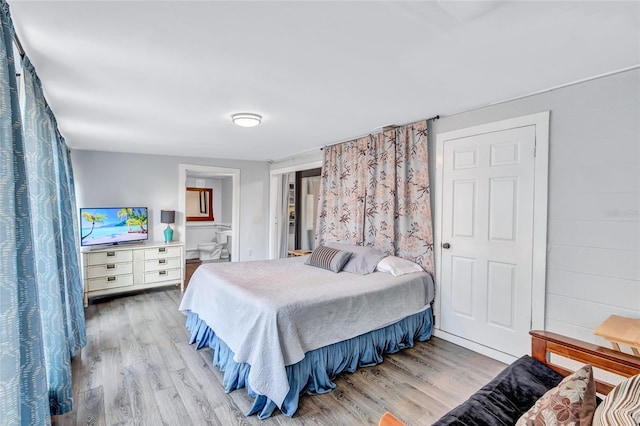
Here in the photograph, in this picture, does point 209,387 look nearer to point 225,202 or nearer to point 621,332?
point 621,332

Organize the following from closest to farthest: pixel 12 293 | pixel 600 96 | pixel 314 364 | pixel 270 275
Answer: pixel 12 293, pixel 600 96, pixel 314 364, pixel 270 275

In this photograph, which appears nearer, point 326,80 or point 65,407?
point 65,407

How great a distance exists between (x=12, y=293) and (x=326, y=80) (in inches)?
79.9

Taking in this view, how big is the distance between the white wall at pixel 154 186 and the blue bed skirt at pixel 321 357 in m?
2.83

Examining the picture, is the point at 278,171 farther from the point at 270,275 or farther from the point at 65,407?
the point at 65,407

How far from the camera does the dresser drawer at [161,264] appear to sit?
4840mm

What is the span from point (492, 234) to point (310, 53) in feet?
7.29

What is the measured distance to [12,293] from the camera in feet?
3.66

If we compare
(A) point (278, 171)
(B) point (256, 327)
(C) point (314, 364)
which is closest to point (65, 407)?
(B) point (256, 327)

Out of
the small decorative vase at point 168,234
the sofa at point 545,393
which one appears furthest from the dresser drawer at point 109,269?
the sofa at point 545,393

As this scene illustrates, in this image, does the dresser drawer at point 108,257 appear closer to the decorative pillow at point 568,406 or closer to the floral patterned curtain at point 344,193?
the floral patterned curtain at point 344,193

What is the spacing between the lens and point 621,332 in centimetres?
179

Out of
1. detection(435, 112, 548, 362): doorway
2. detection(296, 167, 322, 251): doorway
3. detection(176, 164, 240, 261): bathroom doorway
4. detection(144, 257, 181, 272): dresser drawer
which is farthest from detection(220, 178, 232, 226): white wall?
detection(435, 112, 548, 362): doorway

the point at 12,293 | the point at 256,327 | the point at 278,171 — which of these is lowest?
the point at 256,327
